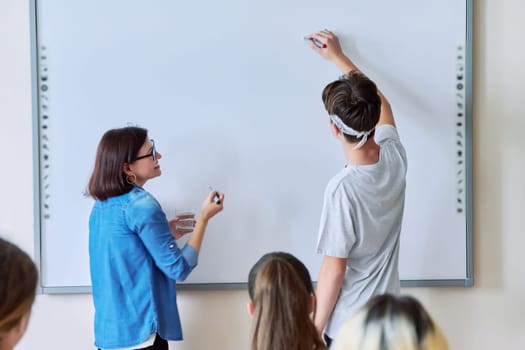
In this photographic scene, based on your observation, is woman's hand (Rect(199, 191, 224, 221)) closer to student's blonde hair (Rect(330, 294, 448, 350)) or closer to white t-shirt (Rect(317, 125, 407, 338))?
white t-shirt (Rect(317, 125, 407, 338))

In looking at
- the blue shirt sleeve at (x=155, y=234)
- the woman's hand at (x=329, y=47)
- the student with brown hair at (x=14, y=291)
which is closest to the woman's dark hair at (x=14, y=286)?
the student with brown hair at (x=14, y=291)

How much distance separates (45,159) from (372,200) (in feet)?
3.86

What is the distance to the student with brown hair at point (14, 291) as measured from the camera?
1008 mm

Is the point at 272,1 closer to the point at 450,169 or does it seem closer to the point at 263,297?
the point at 450,169

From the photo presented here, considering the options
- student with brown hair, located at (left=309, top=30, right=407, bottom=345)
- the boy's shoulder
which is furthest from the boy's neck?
the boy's shoulder

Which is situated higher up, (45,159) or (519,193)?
(45,159)

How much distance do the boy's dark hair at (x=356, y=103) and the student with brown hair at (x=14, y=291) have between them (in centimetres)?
92

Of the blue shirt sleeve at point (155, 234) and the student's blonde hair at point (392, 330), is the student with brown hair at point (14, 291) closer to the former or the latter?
the student's blonde hair at point (392, 330)

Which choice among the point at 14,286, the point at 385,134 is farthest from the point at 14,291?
the point at 385,134

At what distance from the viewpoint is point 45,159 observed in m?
2.09

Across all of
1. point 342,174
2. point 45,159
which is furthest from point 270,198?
point 45,159

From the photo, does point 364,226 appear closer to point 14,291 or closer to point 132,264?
point 132,264

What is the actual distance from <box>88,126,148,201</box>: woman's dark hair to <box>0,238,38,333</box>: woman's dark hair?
726mm

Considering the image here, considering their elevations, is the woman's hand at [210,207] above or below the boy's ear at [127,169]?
below
